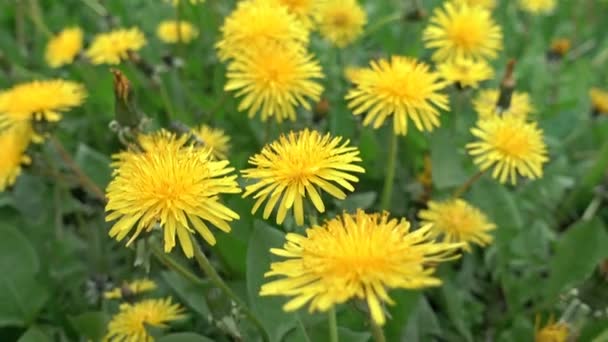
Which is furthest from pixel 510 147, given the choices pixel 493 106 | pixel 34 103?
pixel 34 103

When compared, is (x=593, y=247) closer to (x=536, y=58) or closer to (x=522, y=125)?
(x=522, y=125)

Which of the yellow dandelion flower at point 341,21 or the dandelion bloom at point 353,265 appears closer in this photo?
the dandelion bloom at point 353,265

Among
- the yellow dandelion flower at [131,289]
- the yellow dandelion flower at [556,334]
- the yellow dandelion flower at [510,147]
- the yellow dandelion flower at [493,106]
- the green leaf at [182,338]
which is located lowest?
the green leaf at [182,338]

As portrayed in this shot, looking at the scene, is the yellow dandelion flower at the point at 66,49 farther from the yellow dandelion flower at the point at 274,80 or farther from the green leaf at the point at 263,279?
the green leaf at the point at 263,279

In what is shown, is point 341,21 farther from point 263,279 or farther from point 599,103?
point 263,279

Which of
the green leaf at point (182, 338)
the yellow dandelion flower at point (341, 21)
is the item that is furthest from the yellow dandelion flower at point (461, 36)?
the green leaf at point (182, 338)

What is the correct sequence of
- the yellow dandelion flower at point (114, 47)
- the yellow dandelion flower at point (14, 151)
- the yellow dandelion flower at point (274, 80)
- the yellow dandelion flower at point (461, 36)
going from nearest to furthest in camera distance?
the yellow dandelion flower at point (274, 80) → the yellow dandelion flower at point (14, 151) → the yellow dandelion flower at point (461, 36) → the yellow dandelion flower at point (114, 47)

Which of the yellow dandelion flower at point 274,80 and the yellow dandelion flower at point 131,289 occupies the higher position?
the yellow dandelion flower at point 274,80

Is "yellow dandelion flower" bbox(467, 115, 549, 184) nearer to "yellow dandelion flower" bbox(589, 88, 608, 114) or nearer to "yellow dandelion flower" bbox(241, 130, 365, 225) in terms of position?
"yellow dandelion flower" bbox(241, 130, 365, 225)

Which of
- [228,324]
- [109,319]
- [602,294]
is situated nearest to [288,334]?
[228,324]
